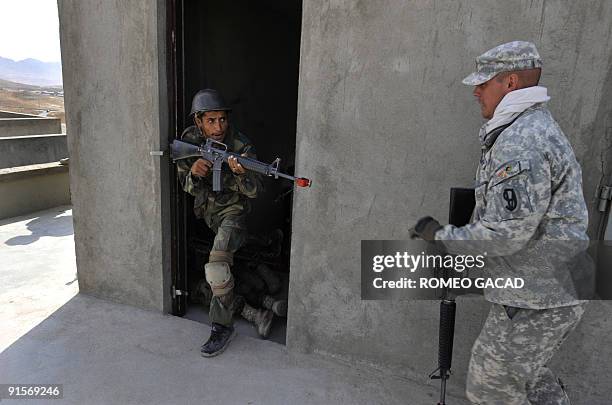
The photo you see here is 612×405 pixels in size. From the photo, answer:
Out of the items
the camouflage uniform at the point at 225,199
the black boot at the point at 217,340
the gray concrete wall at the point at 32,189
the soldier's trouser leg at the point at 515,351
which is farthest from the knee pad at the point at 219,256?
the gray concrete wall at the point at 32,189

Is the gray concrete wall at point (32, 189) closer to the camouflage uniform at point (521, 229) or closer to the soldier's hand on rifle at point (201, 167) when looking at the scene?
the soldier's hand on rifle at point (201, 167)

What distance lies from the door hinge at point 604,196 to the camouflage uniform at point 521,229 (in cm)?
58

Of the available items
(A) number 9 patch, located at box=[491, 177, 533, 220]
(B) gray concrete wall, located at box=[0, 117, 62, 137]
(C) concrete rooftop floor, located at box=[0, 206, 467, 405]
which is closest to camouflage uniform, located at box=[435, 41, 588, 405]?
(A) number 9 patch, located at box=[491, 177, 533, 220]

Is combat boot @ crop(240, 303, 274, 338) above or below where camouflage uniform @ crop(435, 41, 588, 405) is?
below

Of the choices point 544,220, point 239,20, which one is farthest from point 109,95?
point 544,220

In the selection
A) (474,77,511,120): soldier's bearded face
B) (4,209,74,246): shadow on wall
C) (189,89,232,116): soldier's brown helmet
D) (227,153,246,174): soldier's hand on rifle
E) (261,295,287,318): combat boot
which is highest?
(474,77,511,120): soldier's bearded face

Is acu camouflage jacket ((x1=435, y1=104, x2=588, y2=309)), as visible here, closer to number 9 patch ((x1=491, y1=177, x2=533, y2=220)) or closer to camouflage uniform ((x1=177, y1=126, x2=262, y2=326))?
number 9 patch ((x1=491, y1=177, x2=533, y2=220))

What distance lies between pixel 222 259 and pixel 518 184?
1967 mm

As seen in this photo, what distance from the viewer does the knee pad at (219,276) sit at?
2.88 meters

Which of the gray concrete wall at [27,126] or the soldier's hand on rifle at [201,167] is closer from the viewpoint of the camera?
the soldier's hand on rifle at [201,167]

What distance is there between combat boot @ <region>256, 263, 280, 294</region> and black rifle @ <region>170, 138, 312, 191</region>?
1.21 metres

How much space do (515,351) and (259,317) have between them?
189 cm

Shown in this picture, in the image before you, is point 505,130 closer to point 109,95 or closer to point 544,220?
point 544,220

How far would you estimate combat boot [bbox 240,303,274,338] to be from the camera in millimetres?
3103
